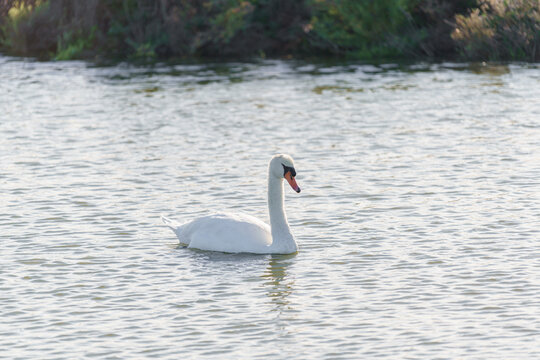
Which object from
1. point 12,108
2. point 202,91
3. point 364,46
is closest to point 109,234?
point 12,108

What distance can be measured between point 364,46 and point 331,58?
5.66 ft

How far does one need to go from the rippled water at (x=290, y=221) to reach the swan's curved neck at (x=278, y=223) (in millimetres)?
253

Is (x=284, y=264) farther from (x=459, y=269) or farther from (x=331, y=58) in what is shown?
(x=331, y=58)

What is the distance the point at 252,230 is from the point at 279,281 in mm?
1557

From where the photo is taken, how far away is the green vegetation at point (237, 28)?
42719 millimetres

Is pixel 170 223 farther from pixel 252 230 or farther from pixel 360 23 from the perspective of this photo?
pixel 360 23

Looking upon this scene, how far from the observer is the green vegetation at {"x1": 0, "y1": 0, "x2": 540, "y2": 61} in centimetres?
4272

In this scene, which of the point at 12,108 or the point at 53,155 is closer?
the point at 53,155

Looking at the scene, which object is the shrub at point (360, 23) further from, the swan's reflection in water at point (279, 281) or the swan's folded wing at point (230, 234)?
the swan's reflection in water at point (279, 281)

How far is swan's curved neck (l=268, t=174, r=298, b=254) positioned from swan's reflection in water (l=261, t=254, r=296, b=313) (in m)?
0.11

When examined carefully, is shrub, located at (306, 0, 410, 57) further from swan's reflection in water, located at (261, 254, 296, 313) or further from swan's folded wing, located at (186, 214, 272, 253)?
swan's reflection in water, located at (261, 254, 296, 313)

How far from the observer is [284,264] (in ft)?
44.9

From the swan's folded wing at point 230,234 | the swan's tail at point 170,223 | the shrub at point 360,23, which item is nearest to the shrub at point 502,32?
the shrub at point 360,23

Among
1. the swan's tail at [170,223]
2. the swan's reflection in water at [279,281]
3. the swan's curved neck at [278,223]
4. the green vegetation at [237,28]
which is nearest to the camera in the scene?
the swan's reflection in water at [279,281]
